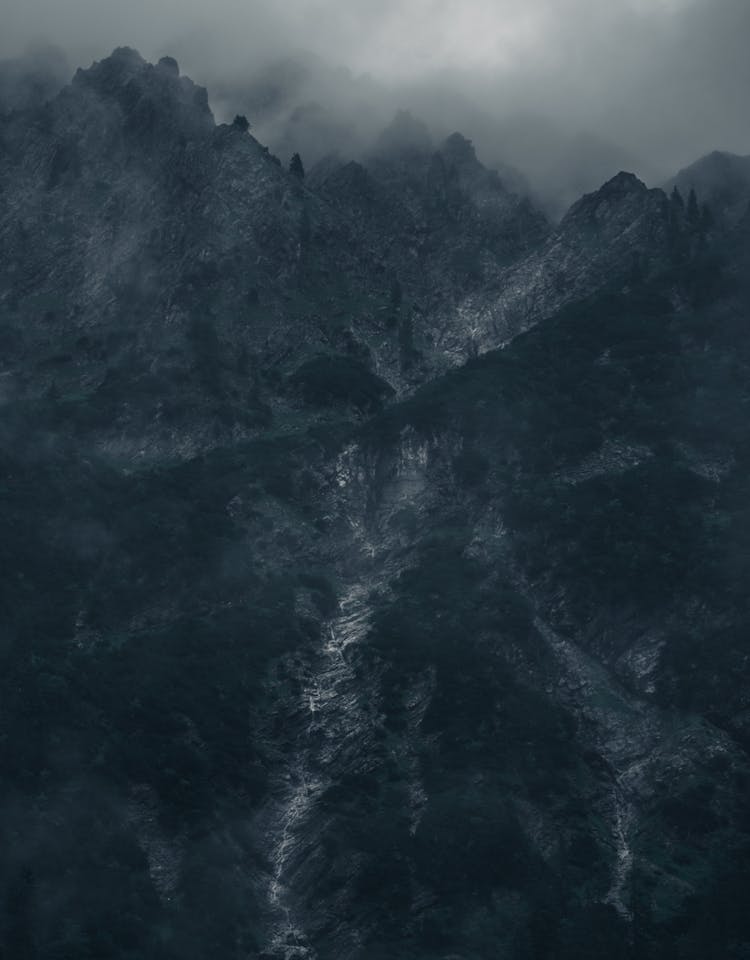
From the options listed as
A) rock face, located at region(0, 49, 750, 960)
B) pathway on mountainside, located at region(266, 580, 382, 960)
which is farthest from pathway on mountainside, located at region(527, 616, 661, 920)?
pathway on mountainside, located at region(266, 580, 382, 960)

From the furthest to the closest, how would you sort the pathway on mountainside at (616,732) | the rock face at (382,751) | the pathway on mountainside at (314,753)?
the pathway on mountainside at (616,732) → the pathway on mountainside at (314,753) → the rock face at (382,751)

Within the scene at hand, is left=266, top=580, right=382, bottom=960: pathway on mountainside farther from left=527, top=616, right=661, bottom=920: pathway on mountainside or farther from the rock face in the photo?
left=527, top=616, right=661, bottom=920: pathway on mountainside

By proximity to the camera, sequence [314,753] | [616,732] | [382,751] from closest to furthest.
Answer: [382,751], [616,732], [314,753]

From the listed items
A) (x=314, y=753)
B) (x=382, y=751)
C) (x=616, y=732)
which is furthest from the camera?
(x=314, y=753)

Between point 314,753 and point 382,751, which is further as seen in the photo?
point 314,753

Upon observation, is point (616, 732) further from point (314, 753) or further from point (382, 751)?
point (314, 753)

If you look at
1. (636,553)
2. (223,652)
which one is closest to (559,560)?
(636,553)

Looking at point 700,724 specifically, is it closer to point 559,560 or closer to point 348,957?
point 559,560

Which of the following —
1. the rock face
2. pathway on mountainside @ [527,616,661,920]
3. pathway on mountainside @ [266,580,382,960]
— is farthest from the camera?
pathway on mountainside @ [527,616,661,920]

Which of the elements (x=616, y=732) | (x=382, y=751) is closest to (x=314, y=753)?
(x=382, y=751)

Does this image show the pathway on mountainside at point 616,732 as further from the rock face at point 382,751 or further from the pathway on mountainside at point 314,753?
the pathway on mountainside at point 314,753

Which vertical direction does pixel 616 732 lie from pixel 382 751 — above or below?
below

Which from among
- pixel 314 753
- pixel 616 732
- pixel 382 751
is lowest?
pixel 616 732

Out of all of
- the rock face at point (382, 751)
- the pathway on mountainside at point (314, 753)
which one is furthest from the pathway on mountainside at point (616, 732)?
the pathway on mountainside at point (314, 753)
